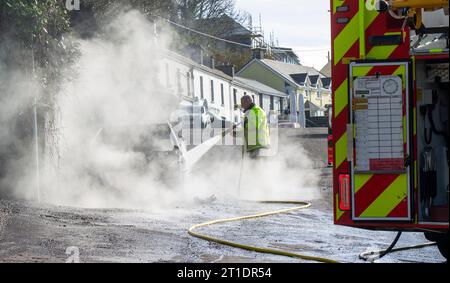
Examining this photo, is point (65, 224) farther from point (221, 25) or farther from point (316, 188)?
point (221, 25)

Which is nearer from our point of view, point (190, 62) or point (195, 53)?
point (190, 62)

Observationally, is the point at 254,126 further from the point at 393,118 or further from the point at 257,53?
the point at 257,53

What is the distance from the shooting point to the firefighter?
42.1ft

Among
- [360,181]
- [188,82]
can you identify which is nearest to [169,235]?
[360,181]

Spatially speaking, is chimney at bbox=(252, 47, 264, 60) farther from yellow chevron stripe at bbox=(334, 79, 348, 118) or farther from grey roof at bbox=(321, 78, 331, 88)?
yellow chevron stripe at bbox=(334, 79, 348, 118)

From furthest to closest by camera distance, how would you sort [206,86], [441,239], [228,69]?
[228,69] → [206,86] → [441,239]

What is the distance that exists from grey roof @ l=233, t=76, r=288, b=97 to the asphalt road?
149 ft

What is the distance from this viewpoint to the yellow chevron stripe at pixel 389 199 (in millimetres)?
5508

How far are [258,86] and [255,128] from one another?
4935 centimetres

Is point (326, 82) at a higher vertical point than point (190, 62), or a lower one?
higher

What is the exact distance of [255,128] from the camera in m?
12.9

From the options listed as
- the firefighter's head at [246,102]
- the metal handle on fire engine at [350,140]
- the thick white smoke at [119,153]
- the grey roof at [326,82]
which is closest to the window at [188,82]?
the thick white smoke at [119,153]

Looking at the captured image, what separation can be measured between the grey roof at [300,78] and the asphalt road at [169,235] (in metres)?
59.3
